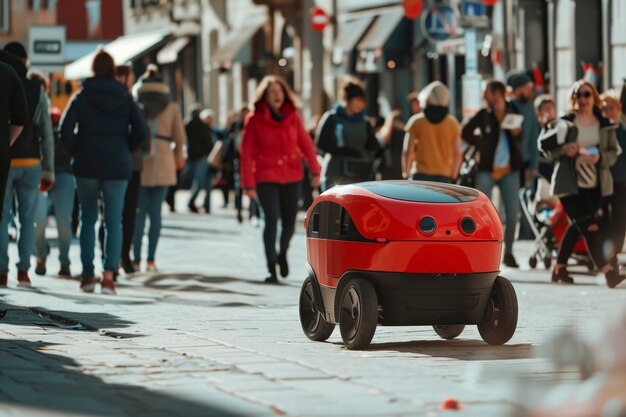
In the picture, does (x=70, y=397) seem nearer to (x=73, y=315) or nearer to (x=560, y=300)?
(x=73, y=315)

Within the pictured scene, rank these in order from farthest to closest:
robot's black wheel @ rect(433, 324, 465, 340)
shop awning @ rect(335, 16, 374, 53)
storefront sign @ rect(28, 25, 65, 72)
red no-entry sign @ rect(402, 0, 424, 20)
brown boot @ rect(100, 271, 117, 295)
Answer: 1. shop awning @ rect(335, 16, 374, 53)
2. red no-entry sign @ rect(402, 0, 424, 20)
3. storefront sign @ rect(28, 25, 65, 72)
4. brown boot @ rect(100, 271, 117, 295)
5. robot's black wheel @ rect(433, 324, 465, 340)

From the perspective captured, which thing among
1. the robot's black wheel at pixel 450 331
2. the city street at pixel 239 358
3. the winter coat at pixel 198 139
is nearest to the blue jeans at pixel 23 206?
the city street at pixel 239 358

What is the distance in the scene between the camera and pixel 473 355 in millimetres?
9469

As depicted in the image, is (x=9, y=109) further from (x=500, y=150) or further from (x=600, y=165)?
(x=500, y=150)

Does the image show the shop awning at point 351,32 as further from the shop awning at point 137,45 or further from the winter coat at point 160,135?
the winter coat at point 160,135

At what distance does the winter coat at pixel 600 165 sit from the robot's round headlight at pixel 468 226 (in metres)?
5.49

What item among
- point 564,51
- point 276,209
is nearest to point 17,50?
point 276,209

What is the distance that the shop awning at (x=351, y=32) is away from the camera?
37.9 m

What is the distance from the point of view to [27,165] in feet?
49.8

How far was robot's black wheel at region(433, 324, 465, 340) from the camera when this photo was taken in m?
10.5

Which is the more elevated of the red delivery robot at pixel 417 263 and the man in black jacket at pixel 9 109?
the man in black jacket at pixel 9 109

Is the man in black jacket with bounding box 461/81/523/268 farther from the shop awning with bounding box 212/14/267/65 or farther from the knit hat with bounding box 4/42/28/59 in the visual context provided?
the shop awning with bounding box 212/14/267/65

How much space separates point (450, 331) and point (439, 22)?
57.2ft

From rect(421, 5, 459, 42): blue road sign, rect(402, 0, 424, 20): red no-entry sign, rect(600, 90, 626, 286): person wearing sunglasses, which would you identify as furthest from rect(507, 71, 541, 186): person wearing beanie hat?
rect(402, 0, 424, 20): red no-entry sign
